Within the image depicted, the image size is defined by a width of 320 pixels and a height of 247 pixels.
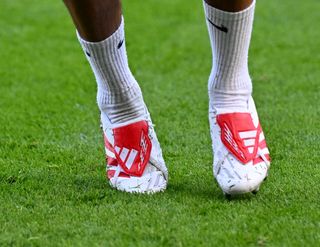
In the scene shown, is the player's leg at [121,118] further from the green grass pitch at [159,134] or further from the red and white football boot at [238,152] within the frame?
the red and white football boot at [238,152]

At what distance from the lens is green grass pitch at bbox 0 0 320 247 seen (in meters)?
2.09

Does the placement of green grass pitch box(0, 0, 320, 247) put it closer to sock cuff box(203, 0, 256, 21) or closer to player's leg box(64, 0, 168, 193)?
player's leg box(64, 0, 168, 193)

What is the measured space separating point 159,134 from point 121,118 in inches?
30.1

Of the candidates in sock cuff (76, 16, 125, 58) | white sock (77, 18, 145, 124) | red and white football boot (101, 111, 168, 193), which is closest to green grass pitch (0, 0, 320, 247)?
red and white football boot (101, 111, 168, 193)

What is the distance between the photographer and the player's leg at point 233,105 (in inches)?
91.0

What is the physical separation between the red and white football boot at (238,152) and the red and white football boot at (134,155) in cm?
17

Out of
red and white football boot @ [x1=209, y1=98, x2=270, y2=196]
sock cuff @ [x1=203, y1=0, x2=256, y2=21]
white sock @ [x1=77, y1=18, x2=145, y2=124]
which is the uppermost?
sock cuff @ [x1=203, y1=0, x2=256, y2=21]

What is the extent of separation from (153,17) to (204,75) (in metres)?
1.64

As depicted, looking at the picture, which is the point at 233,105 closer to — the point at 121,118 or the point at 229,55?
the point at 229,55

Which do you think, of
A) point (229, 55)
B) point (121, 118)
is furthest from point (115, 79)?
point (229, 55)

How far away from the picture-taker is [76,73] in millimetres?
4410

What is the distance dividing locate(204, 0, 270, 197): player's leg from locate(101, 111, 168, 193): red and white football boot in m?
0.17

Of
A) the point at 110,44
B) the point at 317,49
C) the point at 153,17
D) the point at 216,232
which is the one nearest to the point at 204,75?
the point at 317,49

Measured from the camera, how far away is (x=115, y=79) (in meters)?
2.45
